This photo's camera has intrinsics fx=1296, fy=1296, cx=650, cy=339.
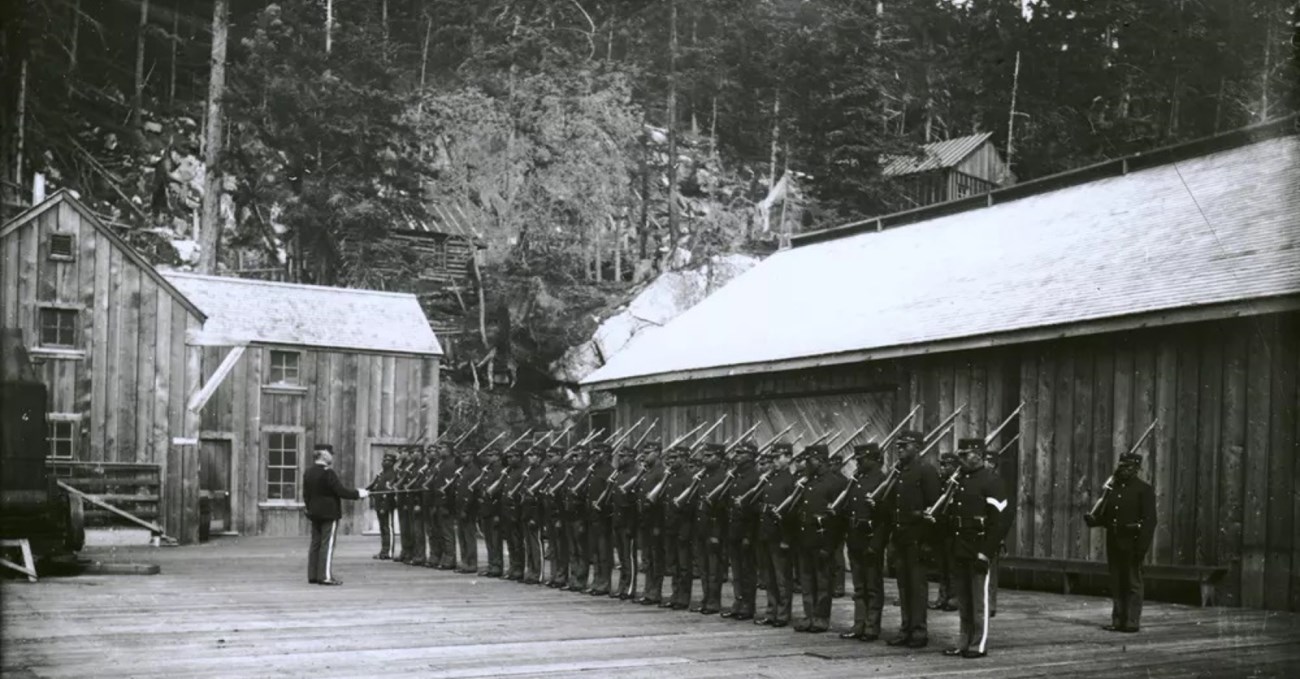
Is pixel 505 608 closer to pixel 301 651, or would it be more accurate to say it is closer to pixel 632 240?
pixel 301 651

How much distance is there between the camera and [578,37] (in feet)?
130

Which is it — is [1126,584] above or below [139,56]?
below

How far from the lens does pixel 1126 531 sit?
1248 cm

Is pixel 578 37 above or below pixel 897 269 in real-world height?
above

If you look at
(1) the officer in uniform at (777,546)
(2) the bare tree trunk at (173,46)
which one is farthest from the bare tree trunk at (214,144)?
(1) the officer in uniform at (777,546)

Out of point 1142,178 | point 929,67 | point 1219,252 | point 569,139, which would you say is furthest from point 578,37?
point 1219,252

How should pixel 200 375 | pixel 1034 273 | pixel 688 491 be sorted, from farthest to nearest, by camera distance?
pixel 200 375, pixel 1034 273, pixel 688 491

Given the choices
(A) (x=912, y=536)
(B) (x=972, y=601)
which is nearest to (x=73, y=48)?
(A) (x=912, y=536)

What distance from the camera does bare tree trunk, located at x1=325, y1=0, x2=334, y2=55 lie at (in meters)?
40.1

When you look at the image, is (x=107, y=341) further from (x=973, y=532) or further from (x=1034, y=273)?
(x=973, y=532)

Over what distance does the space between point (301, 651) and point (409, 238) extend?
103ft

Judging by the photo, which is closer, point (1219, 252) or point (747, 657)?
point (747, 657)

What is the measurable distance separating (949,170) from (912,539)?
31.8 metres

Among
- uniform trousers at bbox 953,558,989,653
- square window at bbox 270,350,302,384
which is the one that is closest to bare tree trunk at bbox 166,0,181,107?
square window at bbox 270,350,302,384
